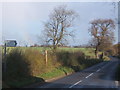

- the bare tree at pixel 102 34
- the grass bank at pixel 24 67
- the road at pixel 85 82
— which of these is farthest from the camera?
the bare tree at pixel 102 34

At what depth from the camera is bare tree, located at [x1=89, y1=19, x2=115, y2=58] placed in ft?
263

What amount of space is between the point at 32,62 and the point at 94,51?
62267 mm

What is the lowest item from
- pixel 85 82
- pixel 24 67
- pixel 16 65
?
pixel 85 82

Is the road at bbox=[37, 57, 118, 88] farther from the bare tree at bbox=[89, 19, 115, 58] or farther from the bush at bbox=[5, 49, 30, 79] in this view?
the bare tree at bbox=[89, 19, 115, 58]

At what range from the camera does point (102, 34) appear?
3179 inches

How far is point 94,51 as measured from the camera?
83.7 m

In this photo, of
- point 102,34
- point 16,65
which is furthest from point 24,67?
point 102,34

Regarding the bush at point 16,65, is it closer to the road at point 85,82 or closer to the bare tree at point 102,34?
the road at point 85,82

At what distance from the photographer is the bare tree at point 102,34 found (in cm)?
8031

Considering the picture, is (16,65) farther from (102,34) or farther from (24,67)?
(102,34)

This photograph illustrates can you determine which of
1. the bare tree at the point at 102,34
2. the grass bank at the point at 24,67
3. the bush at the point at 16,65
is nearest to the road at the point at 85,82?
the grass bank at the point at 24,67

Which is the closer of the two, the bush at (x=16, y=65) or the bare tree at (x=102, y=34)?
the bush at (x=16, y=65)

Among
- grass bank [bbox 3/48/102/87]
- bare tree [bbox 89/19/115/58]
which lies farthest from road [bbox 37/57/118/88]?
bare tree [bbox 89/19/115/58]

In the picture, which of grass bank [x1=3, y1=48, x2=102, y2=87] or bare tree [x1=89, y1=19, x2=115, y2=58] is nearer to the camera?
grass bank [x1=3, y1=48, x2=102, y2=87]
